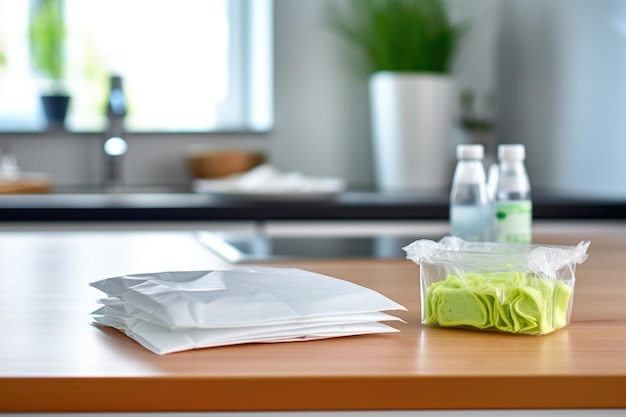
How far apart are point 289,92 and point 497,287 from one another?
7.80ft

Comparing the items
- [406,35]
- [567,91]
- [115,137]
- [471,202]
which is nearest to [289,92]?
[406,35]

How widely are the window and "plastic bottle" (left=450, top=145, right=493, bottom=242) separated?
1.83 meters

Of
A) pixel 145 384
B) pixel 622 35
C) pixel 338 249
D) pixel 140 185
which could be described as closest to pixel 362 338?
pixel 145 384

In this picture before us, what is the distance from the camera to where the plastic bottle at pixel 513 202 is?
1265 mm

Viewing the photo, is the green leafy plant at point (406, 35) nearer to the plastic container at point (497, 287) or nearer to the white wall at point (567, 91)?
the white wall at point (567, 91)

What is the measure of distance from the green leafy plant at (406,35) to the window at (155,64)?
14.4 inches

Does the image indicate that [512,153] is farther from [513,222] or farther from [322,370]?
[322,370]

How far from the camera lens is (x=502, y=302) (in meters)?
0.79

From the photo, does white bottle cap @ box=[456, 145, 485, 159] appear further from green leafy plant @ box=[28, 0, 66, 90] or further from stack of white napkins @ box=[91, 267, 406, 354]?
green leafy plant @ box=[28, 0, 66, 90]

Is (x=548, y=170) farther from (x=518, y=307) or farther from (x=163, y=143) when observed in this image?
(x=518, y=307)

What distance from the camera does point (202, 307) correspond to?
0.73 metres

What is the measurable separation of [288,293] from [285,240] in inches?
36.5

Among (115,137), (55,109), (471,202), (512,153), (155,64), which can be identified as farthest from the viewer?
(155,64)

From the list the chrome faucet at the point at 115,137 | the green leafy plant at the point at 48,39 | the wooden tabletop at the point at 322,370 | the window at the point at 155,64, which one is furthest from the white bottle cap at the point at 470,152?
the green leafy plant at the point at 48,39
